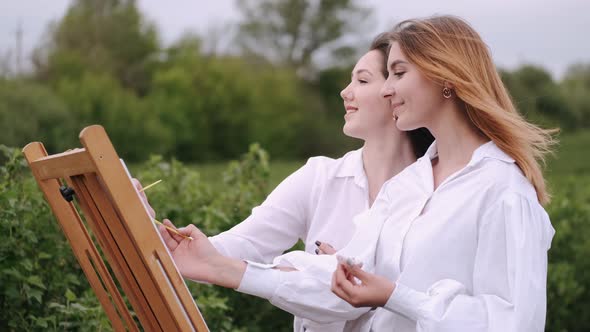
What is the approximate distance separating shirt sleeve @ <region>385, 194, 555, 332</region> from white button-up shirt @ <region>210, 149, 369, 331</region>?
79 centimetres

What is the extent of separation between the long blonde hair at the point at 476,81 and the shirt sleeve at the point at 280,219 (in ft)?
2.58

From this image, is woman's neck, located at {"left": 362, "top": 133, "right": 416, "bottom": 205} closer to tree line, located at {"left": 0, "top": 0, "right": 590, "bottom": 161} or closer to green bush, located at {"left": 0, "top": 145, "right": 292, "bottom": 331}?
green bush, located at {"left": 0, "top": 145, "right": 292, "bottom": 331}

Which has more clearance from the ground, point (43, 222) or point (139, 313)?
point (43, 222)

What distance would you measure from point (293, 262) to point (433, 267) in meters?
0.44

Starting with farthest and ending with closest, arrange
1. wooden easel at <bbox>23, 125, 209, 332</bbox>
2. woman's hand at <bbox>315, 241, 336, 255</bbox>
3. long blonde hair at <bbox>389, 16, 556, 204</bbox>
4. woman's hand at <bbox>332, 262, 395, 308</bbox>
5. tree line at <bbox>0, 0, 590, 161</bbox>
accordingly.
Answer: tree line at <bbox>0, 0, 590, 161</bbox> < woman's hand at <bbox>315, 241, 336, 255</bbox> < long blonde hair at <bbox>389, 16, 556, 204</bbox> < woman's hand at <bbox>332, 262, 395, 308</bbox> < wooden easel at <bbox>23, 125, 209, 332</bbox>

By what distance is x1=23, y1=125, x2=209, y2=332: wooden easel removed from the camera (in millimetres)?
2021

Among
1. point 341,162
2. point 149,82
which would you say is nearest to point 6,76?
point 149,82

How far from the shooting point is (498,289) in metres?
2.39

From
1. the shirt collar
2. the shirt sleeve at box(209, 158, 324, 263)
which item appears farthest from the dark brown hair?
the shirt sleeve at box(209, 158, 324, 263)

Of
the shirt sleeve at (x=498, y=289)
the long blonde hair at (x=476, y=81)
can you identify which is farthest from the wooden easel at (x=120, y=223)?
the long blonde hair at (x=476, y=81)

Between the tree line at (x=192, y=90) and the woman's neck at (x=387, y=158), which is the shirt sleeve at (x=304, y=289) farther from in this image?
the tree line at (x=192, y=90)

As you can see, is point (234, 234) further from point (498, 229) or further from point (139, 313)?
point (498, 229)

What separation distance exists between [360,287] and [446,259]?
312 millimetres

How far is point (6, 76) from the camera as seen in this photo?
79.2ft
